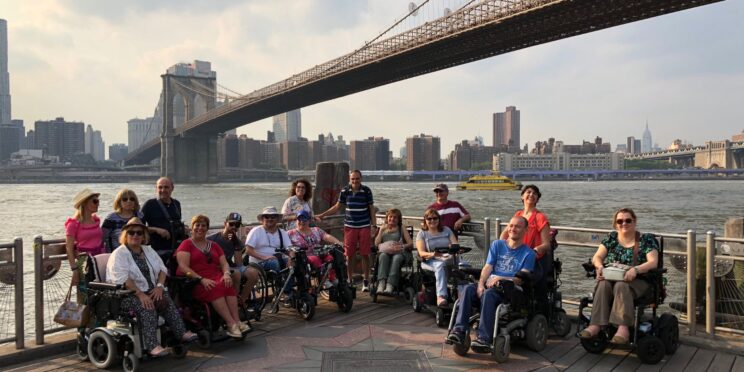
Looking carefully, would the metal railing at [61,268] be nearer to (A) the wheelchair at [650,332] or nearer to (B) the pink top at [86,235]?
(B) the pink top at [86,235]

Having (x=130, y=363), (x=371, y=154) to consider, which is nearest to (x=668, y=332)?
(x=130, y=363)

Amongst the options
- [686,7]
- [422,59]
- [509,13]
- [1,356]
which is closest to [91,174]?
[422,59]

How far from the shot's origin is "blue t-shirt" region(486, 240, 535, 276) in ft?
14.9

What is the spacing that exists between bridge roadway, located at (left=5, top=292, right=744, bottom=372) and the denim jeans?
0.68 feet

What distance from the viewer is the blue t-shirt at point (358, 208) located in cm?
650

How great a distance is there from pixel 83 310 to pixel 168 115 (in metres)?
63.3

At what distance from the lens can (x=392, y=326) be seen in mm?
5141

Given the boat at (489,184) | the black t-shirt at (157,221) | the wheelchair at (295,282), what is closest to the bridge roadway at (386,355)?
the wheelchair at (295,282)

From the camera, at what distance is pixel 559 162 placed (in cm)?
12600

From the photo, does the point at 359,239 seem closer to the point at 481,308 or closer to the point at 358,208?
the point at 358,208

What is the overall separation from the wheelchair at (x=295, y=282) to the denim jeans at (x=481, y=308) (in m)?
1.52

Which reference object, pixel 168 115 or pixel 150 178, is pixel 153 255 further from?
pixel 150 178

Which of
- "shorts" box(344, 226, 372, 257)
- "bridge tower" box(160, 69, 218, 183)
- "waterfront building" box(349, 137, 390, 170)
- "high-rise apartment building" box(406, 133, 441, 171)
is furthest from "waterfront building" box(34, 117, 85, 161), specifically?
"shorts" box(344, 226, 372, 257)

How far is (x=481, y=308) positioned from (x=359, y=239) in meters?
2.47
